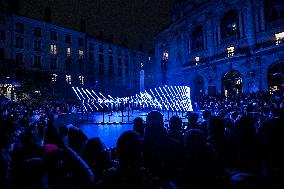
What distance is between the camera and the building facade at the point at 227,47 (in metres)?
30.6

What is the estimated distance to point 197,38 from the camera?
44.2m

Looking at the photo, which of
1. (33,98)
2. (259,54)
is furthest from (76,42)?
(259,54)

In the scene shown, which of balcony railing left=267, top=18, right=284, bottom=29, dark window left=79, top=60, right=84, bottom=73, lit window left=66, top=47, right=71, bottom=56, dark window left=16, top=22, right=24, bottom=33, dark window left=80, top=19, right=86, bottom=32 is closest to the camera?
balcony railing left=267, top=18, right=284, bottom=29

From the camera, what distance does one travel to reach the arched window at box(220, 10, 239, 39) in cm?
3667

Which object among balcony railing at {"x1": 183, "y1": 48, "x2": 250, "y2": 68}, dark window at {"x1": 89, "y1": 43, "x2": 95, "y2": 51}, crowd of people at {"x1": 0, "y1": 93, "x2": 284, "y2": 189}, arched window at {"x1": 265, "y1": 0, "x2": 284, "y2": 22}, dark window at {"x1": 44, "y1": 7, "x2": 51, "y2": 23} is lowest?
crowd of people at {"x1": 0, "y1": 93, "x2": 284, "y2": 189}

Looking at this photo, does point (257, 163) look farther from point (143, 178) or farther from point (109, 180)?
point (109, 180)

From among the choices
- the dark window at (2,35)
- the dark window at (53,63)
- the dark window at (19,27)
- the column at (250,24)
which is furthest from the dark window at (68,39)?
the column at (250,24)

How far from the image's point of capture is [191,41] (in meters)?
45.2

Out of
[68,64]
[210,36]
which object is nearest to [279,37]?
[210,36]

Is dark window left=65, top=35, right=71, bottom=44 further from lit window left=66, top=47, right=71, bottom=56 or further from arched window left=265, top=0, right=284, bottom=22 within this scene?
arched window left=265, top=0, right=284, bottom=22

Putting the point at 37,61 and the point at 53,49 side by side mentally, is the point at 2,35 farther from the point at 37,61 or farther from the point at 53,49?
the point at 53,49

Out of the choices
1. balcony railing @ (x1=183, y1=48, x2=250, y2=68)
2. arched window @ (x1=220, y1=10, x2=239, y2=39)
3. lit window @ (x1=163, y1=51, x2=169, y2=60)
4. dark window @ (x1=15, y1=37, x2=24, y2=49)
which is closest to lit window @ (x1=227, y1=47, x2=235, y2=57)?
balcony railing @ (x1=183, y1=48, x2=250, y2=68)

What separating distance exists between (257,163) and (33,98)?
126 feet

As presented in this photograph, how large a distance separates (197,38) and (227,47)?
8.12 meters
